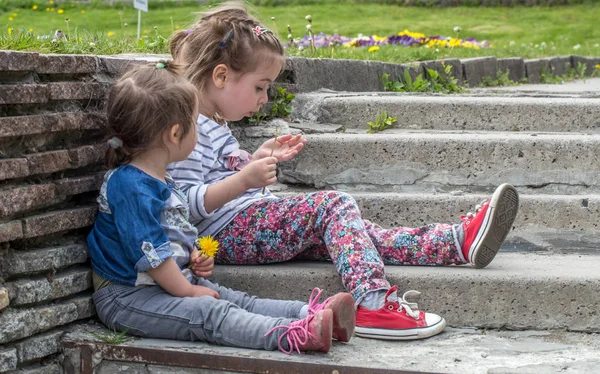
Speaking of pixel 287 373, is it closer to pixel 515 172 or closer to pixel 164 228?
pixel 164 228

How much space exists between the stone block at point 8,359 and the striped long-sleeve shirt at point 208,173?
30.2 inches

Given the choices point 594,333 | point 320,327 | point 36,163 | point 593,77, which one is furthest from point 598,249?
point 593,77

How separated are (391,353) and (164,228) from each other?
806 millimetres

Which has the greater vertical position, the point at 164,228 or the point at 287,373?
the point at 164,228

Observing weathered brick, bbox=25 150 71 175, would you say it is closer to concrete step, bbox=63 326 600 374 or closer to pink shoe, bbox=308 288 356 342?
concrete step, bbox=63 326 600 374

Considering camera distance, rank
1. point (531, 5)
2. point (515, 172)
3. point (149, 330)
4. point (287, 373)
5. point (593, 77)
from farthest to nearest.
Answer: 1. point (531, 5)
2. point (593, 77)
3. point (515, 172)
4. point (149, 330)
5. point (287, 373)

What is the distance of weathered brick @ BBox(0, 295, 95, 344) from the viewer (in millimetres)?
2438

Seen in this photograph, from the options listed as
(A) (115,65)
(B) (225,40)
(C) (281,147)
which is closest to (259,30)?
(B) (225,40)

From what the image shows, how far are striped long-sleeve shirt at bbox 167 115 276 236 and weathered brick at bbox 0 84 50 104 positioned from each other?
1.82ft

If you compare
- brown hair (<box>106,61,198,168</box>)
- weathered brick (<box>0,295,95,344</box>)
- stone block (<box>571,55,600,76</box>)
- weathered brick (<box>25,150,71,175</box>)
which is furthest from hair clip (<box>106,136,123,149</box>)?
stone block (<box>571,55,600,76</box>)

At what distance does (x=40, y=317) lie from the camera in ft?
8.33

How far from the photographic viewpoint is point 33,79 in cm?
254

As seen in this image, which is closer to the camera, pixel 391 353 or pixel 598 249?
pixel 391 353

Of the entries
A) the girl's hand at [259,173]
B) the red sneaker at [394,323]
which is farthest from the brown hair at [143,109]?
the red sneaker at [394,323]
